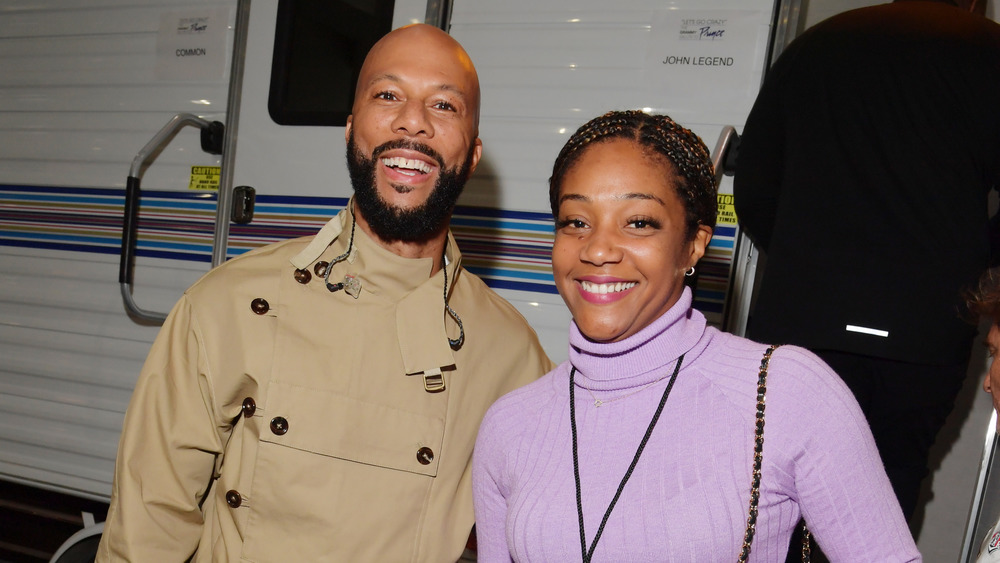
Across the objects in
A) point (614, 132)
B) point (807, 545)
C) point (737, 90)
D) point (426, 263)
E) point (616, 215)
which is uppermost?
point (737, 90)

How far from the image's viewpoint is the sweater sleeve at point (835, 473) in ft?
4.91

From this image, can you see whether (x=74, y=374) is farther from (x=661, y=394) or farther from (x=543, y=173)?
(x=661, y=394)

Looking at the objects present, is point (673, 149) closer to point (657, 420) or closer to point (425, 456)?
point (657, 420)

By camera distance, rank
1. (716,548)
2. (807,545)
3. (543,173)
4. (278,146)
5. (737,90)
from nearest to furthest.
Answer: (716,548) < (807,545) < (737,90) < (543,173) < (278,146)

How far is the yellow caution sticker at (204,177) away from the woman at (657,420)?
7.43 ft

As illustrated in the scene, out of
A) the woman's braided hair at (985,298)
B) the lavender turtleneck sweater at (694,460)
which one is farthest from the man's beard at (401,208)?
the woman's braided hair at (985,298)

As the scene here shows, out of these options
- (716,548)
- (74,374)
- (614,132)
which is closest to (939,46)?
(614,132)

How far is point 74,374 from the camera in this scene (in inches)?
153

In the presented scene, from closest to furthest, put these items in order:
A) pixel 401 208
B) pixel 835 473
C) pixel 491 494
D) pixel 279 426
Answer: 1. pixel 835 473
2. pixel 491 494
3. pixel 279 426
4. pixel 401 208

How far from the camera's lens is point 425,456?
2.04 meters

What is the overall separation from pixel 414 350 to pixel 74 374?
2492mm

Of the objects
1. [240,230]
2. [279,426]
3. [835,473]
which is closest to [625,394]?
[835,473]

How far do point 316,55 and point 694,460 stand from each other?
8.60ft

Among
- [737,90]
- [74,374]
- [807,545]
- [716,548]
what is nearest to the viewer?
[716,548]
